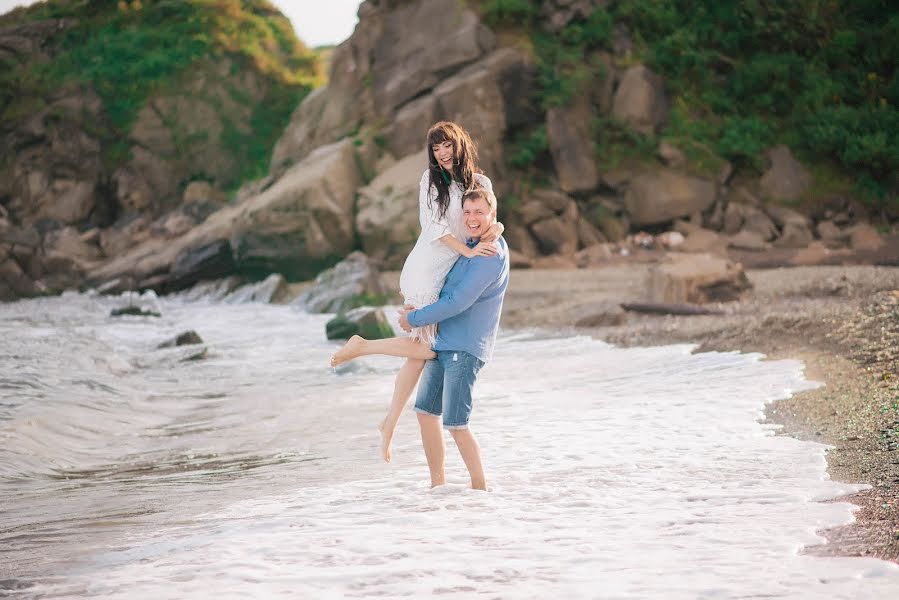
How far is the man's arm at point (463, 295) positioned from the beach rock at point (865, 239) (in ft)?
52.3

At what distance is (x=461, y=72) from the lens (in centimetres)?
2269

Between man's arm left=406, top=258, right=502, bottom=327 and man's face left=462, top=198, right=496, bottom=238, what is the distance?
15 centimetres

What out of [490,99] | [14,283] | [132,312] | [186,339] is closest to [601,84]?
[490,99]

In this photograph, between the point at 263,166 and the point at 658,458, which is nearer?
the point at 658,458

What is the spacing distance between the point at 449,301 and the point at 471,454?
78 centimetres

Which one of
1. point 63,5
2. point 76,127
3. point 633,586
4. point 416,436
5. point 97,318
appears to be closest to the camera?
point 633,586

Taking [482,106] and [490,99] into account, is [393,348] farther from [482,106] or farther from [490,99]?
[490,99]

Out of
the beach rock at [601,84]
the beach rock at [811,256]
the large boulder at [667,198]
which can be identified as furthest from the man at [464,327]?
the beach rock at [601,84]

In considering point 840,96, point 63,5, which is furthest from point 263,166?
point 840,96

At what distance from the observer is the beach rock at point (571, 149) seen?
881 inches

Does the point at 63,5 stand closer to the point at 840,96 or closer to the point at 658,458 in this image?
the point at 840,96

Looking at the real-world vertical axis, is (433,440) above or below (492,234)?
below

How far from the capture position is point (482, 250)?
185 inches

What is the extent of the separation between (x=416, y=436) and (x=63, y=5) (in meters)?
32.7
